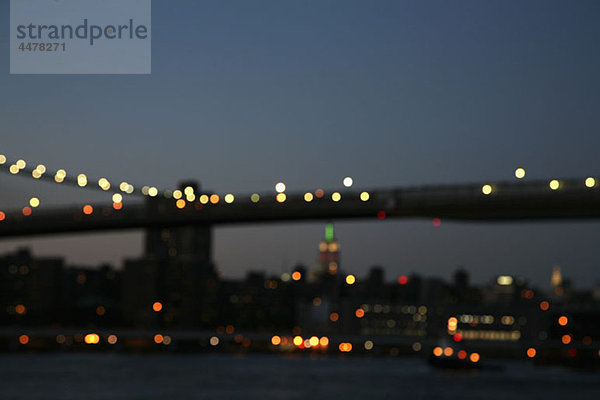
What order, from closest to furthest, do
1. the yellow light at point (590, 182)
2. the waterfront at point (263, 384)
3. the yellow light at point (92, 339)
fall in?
the yellow light at point (590, 182)
the waterfront at point (263, 384)
the yellow light at point (92, 339)

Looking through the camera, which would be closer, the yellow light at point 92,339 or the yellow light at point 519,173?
the yellow light at point 519,173

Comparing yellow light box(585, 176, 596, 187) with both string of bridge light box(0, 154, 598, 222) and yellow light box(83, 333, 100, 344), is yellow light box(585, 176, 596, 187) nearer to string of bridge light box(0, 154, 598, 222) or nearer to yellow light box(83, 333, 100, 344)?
string of bridge light box(0, 154, 598, 222)

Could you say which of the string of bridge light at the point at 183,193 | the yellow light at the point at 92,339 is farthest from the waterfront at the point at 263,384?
the yellow light at the point at 92,339

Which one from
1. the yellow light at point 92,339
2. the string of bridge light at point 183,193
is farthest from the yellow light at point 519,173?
the yellow light at point 92,339

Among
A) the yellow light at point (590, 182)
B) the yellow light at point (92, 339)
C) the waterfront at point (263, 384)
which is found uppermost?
the yellow light at point (590, 182)

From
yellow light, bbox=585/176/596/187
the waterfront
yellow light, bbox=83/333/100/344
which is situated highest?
yellow light, bbox=585/176/596/187

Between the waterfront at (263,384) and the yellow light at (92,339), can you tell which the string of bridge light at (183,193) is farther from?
the yellow light at (92,339)

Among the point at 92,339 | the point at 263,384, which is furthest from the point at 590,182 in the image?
the point at 92,339

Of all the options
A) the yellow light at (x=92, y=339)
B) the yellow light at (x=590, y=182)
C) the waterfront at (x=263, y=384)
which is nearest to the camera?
the yellow light at (x=590, y=182)

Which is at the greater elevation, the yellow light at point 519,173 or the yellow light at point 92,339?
the yellow light at point 519,173

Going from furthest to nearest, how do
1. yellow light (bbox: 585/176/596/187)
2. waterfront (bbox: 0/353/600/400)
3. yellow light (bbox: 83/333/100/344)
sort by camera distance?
yellow light (bbox: 83/333/100/344) < waterfront (bbox: 0/353/600/400) < yellow light (bbox: 585/176/596/187)

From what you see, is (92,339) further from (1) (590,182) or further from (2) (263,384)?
(1) (590,182)

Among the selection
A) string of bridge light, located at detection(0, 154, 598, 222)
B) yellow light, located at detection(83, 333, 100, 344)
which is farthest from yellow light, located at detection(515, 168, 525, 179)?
yellow light, located at detection(83, 333, 100, 344)

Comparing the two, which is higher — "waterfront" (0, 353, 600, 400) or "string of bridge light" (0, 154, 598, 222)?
"string of bridge light" (0, 154, 598, 222)
